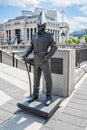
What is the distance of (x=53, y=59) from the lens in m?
4.94

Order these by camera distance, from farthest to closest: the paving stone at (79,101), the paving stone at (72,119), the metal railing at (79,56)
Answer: the metal railing at (79,56) → the paving stone at (79,101) → the paving stone at (72,119)

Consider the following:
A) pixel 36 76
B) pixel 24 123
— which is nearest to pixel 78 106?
pixel 36 76

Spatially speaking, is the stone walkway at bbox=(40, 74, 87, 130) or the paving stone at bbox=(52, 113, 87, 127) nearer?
the stone walkway at bbox=(40, 74, 87, 130)

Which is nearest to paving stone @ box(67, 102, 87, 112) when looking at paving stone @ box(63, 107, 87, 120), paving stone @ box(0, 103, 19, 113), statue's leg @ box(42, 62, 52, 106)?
paving stone @ box(63, 107, 87, 120)

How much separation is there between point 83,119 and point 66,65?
163 cm

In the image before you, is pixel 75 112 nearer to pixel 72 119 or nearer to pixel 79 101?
pixel 72 119

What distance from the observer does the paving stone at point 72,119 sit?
11.6ft

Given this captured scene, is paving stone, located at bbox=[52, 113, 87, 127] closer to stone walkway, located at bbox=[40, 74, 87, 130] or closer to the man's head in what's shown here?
stone walkway, located at bbox=[40, 74, 87, 130]

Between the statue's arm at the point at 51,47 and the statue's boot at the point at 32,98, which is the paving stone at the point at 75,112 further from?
the statue's arm at the point at 51,47

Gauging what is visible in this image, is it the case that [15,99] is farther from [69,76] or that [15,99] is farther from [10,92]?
[69,76]

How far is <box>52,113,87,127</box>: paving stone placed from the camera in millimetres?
3525

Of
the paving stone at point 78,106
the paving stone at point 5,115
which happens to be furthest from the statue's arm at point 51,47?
the paving stone at point 5,115

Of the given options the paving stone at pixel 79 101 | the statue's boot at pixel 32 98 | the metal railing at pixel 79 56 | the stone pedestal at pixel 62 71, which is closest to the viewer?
the statue's boot at pixel 32 98

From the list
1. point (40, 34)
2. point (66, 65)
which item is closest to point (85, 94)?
point (66, 65)
